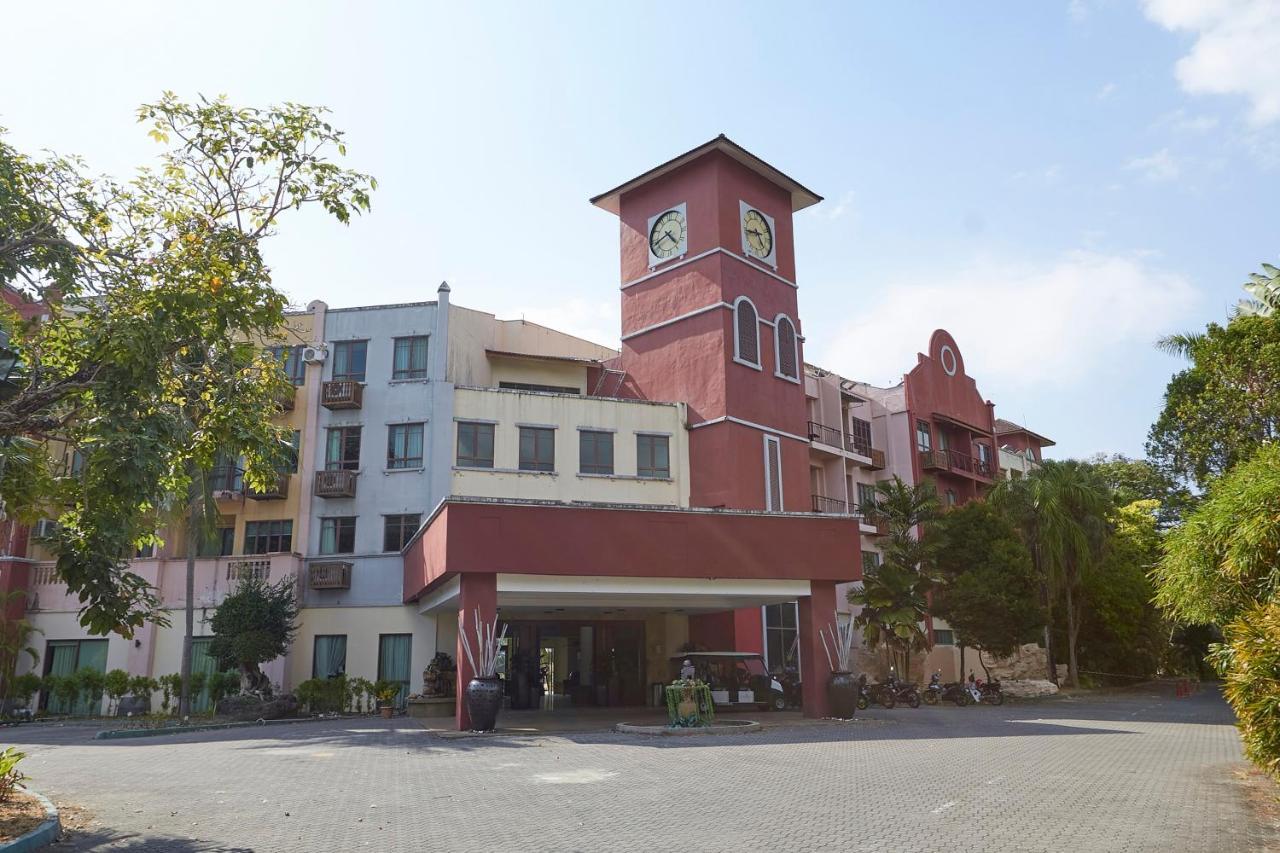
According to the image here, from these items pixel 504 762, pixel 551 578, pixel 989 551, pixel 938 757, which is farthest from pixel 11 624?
pixel 989 551

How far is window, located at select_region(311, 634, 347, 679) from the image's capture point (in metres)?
31.6

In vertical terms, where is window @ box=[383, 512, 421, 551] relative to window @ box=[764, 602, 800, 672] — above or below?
above

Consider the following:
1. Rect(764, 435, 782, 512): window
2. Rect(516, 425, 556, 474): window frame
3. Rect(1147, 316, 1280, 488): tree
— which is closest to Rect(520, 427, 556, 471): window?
Rect(516, 425, 556, 474): window frame

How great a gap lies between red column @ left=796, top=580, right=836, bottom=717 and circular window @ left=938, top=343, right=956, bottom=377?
2649 cm

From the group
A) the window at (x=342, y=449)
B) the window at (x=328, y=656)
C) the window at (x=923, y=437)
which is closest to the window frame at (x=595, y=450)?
the window at (x=342, y=449)

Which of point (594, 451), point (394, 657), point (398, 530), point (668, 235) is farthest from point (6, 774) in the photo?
point (668, 235)

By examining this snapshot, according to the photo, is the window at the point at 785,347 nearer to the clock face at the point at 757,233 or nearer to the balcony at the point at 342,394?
the clock face at the point at 757,233

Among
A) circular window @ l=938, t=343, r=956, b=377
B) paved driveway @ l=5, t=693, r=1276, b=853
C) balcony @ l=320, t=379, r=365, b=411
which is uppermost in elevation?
circular window @ l=938, t=343, r=956, b=377

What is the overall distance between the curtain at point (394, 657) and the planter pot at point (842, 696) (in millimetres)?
14864

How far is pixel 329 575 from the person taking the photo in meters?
31.6

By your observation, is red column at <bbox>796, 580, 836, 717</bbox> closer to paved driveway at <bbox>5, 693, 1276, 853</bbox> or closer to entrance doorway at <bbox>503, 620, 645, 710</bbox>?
paved driveway at <bbox>5, 693, 1276, 853</bbox>

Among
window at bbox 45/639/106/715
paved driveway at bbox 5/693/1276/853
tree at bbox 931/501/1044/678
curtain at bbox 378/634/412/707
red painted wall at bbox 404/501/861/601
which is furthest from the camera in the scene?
tree at bbox 931/501/1044/678

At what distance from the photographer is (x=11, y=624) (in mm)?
31500

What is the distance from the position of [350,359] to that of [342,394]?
6.16ft
